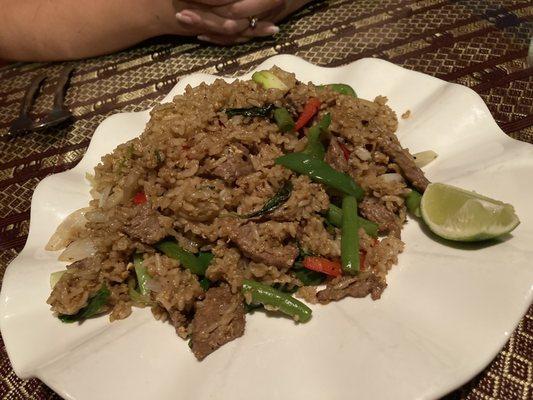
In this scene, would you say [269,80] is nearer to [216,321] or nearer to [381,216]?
[381,216]

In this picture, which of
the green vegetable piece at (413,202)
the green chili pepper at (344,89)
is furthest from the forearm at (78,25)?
the green vegetable piece at (413,202)

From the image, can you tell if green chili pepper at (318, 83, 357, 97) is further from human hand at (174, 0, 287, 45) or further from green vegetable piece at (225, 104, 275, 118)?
human hand at (174, 0, 287, 45)

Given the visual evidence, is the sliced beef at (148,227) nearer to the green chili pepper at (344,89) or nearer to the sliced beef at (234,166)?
the sliced beef at (234,166)

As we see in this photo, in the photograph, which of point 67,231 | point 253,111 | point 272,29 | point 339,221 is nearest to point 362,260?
point 339,221

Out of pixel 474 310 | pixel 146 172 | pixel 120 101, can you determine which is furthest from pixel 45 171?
pixel 474 310

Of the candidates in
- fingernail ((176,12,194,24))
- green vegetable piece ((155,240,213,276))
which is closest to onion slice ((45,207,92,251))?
green vegetable piece ((155,240,213,276))

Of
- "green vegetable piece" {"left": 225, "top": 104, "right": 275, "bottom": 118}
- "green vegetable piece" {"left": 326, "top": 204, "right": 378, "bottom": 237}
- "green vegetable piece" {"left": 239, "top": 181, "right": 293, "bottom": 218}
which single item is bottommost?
"green vegetable piece" {"left": 326, "top": 204, "right": 378, "bottom": 237}

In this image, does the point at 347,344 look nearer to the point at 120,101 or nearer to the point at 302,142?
the point at 302,142
